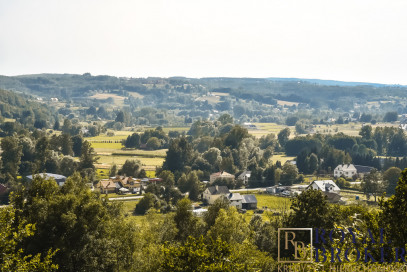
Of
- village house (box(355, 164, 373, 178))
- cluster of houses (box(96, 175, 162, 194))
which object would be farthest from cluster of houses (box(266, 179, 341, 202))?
village house (box(355, 164, 373, 178))

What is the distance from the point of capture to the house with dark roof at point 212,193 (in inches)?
2822

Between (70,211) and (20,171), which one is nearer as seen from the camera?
(70,211)

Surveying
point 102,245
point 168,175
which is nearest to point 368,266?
point 102,245

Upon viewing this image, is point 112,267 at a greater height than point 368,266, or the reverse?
point 368,266

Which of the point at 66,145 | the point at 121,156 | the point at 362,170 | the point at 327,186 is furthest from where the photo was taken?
the point at 121,156

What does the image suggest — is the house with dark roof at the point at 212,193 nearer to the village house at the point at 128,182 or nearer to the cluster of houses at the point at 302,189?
the cluster of houses at the point at 302,189

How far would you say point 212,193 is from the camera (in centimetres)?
7256

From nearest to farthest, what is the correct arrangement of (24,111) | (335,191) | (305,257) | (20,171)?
(305,257), (335,191), (20,171), (24,111)

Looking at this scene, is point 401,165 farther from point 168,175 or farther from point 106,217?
point 106,217

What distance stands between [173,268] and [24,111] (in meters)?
180

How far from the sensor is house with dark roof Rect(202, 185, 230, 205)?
235 feet

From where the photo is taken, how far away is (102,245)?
28.5 m

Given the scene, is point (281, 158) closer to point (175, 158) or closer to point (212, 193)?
point (175, 158)

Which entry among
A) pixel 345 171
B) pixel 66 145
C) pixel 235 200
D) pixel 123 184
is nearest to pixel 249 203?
pixel 235 200
